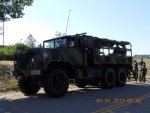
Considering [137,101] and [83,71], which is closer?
[137,101]

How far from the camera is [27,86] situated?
16094mm

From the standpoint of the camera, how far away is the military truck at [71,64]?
48.7 feet

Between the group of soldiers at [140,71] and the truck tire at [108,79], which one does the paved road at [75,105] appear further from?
the group of soldiers at [140,71]

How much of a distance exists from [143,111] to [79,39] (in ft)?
24.0

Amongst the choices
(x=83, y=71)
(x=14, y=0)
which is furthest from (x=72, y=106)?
(x=14, y=0)

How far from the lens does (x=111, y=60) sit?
2027 cm

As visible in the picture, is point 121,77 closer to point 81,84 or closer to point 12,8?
point 81,84

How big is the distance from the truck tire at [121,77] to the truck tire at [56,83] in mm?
6105

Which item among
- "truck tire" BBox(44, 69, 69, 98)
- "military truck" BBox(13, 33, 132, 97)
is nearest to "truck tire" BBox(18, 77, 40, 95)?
"military truck" BBox(13, 33, 132, 97)

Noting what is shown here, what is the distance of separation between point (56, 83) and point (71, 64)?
172 centimetres

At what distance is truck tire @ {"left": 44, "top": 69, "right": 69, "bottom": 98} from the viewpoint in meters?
14.7

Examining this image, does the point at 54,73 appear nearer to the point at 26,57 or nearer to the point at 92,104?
the point at 26,57
